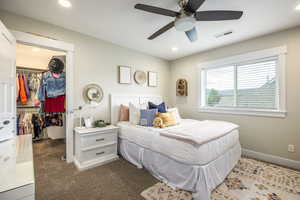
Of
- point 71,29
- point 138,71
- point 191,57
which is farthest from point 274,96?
point 71,29

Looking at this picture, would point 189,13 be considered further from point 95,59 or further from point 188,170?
point 95,59

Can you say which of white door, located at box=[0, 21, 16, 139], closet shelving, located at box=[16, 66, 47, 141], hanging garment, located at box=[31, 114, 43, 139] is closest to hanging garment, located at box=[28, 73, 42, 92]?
closet shelving, located at box=[16, 66, 47, 141]

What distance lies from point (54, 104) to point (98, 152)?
5.49 feet

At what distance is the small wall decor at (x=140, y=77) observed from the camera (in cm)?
358

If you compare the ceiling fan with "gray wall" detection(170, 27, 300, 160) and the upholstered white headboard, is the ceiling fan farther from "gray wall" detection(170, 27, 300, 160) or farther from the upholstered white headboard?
the upholstered white headboard

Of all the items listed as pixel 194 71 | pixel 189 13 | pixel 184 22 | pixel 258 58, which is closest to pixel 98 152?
pixel 184 22

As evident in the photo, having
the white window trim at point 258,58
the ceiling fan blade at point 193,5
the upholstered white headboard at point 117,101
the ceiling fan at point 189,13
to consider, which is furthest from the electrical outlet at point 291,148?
the upholstered white headboard at point 117,101

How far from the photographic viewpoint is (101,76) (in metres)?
2.96

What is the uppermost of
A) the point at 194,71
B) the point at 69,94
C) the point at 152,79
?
the point at 194,71

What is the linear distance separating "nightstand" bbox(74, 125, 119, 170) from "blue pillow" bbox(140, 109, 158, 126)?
0.58 m

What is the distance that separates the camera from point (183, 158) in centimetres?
168

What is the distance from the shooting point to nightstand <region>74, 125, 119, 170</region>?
2314 mm

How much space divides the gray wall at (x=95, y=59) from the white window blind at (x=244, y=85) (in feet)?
6.18

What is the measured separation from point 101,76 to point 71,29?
102 centimetres
